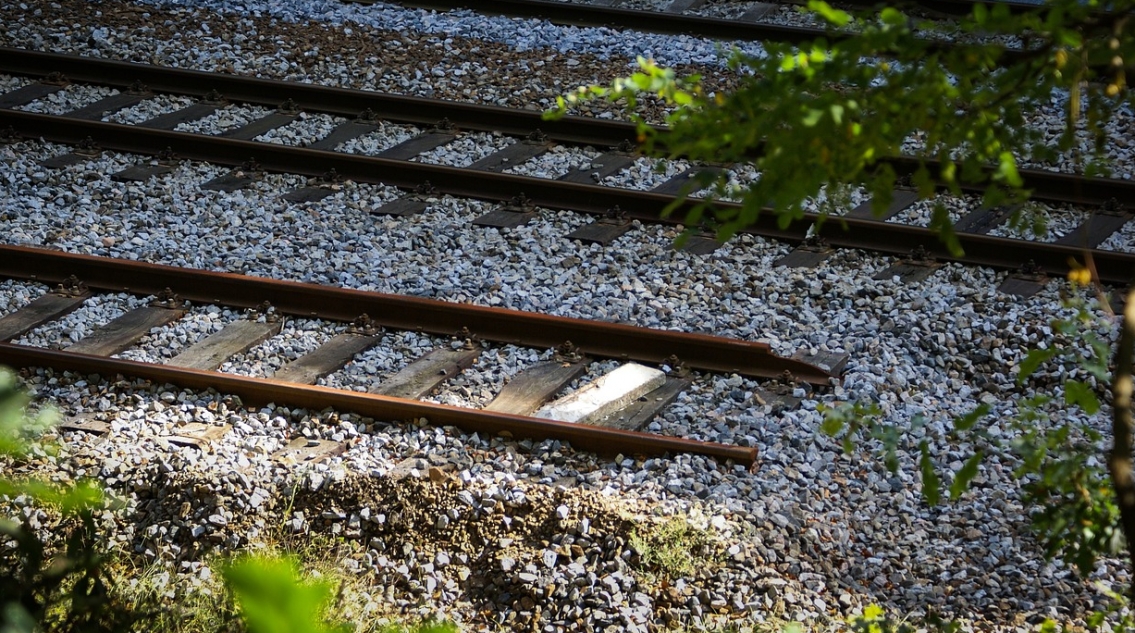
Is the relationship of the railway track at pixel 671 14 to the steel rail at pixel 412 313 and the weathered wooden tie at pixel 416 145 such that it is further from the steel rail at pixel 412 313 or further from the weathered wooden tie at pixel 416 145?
the steel rail at pixel 412 313

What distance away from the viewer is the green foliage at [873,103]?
204cm

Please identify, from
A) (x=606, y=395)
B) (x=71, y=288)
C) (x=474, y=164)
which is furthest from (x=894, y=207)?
(x=71, y=288)

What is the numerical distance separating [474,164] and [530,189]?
69 cm

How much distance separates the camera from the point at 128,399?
18.6ft

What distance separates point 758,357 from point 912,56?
3.97 m

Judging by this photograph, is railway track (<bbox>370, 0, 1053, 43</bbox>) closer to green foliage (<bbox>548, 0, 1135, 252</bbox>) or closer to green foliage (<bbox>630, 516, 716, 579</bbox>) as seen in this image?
green foliage (<bbox>630, 516, 716, 579</bbox>)

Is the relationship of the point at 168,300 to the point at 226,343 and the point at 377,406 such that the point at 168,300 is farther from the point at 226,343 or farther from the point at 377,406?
the point at 377,406

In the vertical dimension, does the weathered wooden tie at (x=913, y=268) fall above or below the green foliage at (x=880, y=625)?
below

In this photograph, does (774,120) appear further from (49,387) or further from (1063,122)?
(1063,122)

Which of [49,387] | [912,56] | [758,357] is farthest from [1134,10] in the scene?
[49,387]

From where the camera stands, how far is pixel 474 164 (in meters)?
8.63

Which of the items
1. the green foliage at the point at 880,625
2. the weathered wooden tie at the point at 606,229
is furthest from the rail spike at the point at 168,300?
the green foliage at the point at 880,625

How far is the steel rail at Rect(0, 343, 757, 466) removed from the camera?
515cm

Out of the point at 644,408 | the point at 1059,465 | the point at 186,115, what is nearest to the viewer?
the point at 1059,465
